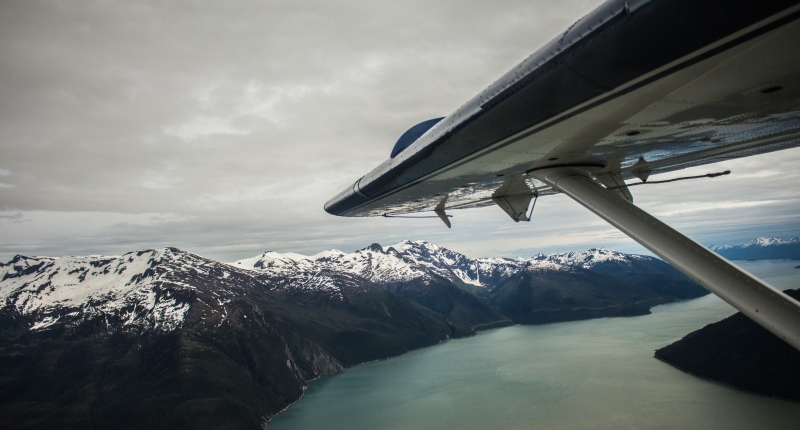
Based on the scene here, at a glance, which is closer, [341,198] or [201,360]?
[341,198]

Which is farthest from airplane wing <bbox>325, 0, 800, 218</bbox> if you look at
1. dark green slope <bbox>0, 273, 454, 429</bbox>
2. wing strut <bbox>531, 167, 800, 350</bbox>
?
dark green slope <bbox>0, 273, 454, 429</bbox>

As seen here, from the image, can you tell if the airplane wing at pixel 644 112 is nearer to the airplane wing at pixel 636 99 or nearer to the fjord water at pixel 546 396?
the airplane wing at pixel 636 99

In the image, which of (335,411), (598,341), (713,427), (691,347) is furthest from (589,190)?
(598,341)

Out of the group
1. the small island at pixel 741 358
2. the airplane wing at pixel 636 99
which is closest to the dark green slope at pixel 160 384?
the airplane wing at pixel 636 99

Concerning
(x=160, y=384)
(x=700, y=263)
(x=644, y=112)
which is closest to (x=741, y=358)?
(x=700, y=263)

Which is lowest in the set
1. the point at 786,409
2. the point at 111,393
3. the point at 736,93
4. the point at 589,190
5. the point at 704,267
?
the point at 111,393

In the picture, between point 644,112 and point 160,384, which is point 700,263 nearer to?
point 644,112

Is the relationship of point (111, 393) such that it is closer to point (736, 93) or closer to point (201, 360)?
point (201, 360)
